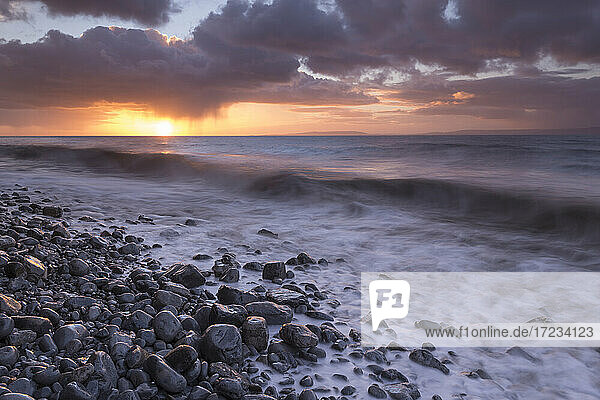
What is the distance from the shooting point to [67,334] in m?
2.68

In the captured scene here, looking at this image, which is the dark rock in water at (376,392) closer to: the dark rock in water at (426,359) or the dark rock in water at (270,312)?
the dark rock in water at (426,359)

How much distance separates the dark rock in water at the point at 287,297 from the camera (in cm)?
397

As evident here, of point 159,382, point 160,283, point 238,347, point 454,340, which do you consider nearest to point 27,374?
point 159,382

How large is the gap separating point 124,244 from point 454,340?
4673 millimetres

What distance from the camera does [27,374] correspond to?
2.26m

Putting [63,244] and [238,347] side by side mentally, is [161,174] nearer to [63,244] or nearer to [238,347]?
[63,244]

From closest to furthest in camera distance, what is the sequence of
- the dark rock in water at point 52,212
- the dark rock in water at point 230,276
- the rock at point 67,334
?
1. the rock at point 67,334
2. the dark rock in water at point 230,276
3. the dark rock in water at point 52,212

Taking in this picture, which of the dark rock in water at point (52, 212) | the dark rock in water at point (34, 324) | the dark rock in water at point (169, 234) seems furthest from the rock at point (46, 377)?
the dark rock in water at point (52, 212)

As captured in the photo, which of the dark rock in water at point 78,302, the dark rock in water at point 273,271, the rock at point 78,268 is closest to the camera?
the dark rock in water at point 78,302

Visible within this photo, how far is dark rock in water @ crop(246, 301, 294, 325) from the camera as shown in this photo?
345 centimetres

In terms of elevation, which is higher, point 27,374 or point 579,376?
point 27,374

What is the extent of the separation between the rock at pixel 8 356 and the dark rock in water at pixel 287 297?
2.20 m

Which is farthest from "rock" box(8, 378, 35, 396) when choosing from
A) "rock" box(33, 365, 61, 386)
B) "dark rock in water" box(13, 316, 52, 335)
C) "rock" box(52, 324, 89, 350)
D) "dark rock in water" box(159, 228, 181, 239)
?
"dark rock in water" box(159, 228, 181, 239)

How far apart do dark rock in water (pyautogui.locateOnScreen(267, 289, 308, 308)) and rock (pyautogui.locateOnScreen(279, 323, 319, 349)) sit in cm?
82
